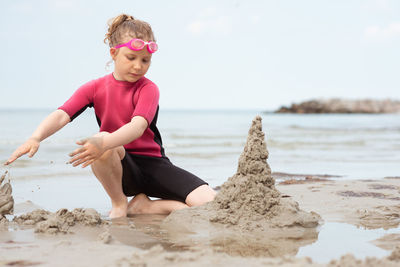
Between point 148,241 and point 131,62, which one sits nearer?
point 148,241

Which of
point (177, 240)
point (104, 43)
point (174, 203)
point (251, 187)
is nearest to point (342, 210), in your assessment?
point (251, 187)

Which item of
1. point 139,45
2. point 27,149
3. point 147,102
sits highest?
point 139,45

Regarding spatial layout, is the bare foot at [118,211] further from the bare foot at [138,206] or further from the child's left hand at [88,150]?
the child's left hand at [88,150]

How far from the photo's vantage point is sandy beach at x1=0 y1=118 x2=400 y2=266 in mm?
1983

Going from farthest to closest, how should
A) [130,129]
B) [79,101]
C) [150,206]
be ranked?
[150,206]
[79,101]
[130,129]

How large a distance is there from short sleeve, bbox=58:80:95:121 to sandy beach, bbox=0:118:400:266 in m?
0.68

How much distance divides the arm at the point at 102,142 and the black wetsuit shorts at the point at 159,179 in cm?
54

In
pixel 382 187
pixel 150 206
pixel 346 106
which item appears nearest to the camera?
pixel 150 206

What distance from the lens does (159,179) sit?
136 inches

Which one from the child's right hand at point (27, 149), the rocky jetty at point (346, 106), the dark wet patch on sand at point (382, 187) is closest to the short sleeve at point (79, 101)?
the child's right hand at point (27, 149)

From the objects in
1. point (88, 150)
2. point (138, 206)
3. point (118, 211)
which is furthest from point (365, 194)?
point (88, 150)

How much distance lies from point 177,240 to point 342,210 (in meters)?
1.47

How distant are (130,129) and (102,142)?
0.24 meters

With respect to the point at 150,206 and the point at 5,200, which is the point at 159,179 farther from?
the point at 5,200
